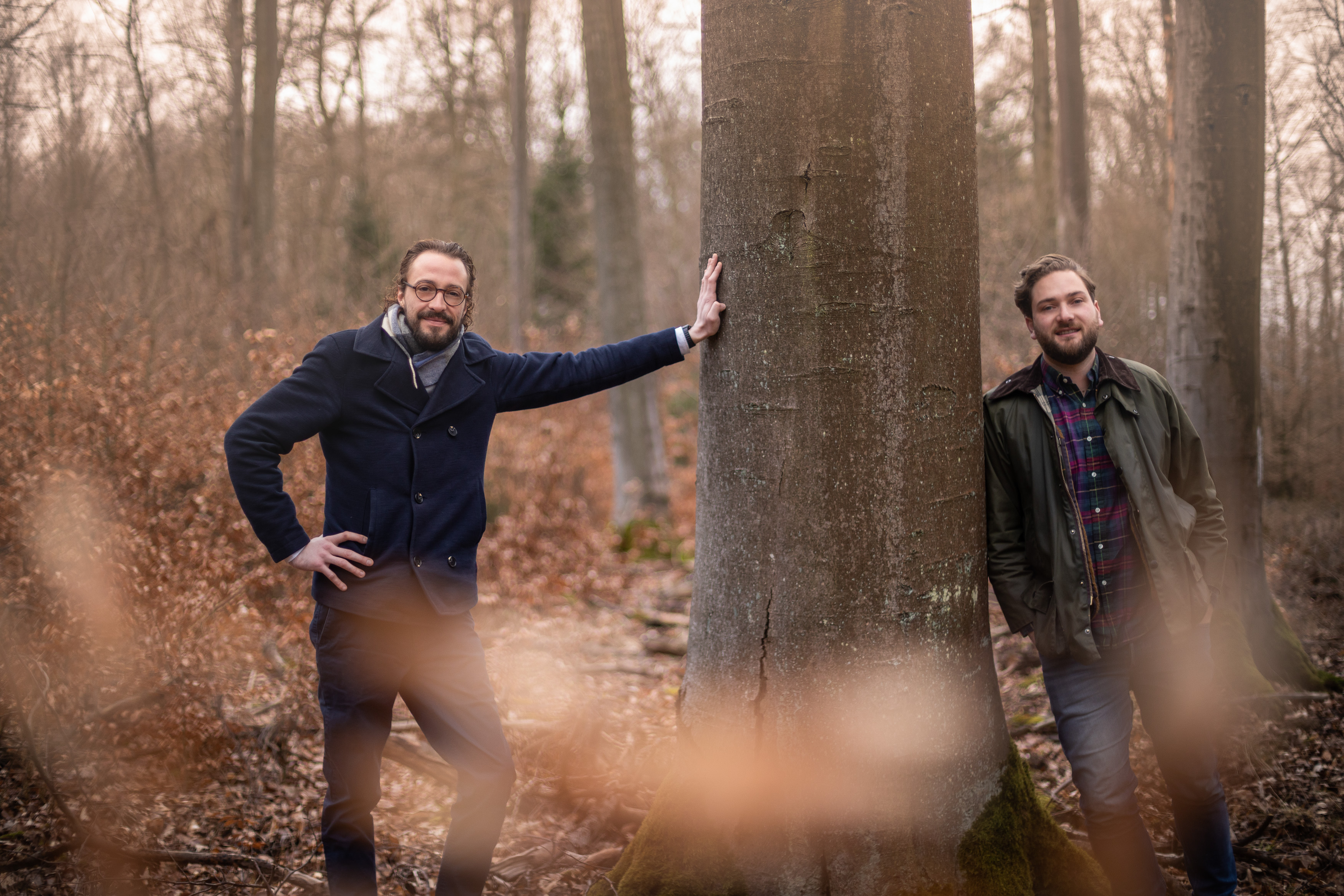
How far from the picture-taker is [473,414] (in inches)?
117

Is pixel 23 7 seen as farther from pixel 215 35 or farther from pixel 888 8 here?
pixel 215 35

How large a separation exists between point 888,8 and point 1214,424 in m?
3.12

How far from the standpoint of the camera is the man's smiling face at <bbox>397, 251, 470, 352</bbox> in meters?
2.89

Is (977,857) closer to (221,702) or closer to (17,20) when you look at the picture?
(221,702)

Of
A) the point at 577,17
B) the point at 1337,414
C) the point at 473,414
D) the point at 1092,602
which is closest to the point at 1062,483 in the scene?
the point at 1092,602

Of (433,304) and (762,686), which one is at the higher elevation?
(433,304)

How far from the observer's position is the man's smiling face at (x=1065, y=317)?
2.85m

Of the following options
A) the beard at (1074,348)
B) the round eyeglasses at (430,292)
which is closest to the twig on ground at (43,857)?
the round eyeglasses at (430,292)

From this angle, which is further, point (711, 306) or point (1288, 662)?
point (1288, 662)

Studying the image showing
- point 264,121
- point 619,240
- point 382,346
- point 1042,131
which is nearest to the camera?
point 382,346

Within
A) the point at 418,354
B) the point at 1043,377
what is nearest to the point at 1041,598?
the point at 1043,377

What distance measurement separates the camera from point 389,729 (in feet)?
9.05

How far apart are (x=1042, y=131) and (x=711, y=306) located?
12037mm

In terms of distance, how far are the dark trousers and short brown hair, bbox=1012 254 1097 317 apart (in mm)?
2136
